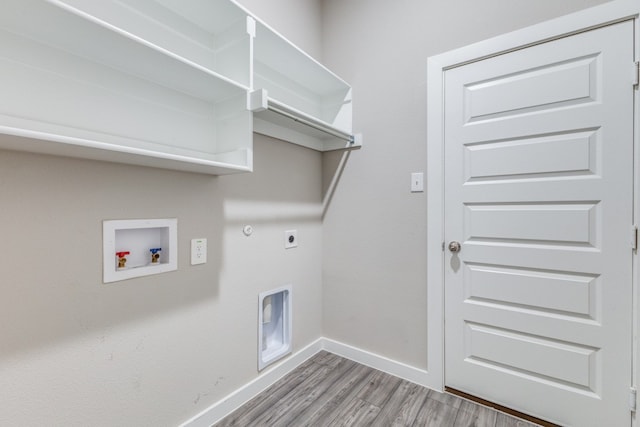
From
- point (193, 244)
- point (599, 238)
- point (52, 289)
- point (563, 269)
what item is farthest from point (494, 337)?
point (52, 289)

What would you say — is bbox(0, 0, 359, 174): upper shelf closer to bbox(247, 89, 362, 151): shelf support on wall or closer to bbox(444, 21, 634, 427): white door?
bbox(247, 89, 362, 151): shelf support on wall

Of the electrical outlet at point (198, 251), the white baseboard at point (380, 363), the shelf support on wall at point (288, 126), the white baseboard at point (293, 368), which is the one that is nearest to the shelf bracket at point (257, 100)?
the shelf support on wall at point (288, 126)

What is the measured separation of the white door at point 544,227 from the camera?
4.27 feet

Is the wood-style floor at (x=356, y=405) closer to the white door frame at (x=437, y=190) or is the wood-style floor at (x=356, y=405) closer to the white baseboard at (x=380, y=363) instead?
the white baseboard at (x=380, y=363)

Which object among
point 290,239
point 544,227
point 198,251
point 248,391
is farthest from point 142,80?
point 544,227

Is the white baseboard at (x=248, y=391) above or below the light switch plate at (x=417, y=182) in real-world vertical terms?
below

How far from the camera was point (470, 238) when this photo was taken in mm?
1650

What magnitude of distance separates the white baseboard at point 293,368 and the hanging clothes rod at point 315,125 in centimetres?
156

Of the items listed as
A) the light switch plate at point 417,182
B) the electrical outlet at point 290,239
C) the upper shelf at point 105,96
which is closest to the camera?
the upper shelf at point 105,96

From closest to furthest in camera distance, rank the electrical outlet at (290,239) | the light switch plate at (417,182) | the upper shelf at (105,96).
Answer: the upper shelf at (105,96) → the light switch plate at (417,182) → the electrical outlet at (290,239)

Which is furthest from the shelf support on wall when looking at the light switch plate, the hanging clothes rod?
the light switch plate

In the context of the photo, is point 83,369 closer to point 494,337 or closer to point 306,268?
point 306,268

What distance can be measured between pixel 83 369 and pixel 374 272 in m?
1.60

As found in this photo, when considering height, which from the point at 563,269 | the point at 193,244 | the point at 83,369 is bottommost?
the point at 83,369
